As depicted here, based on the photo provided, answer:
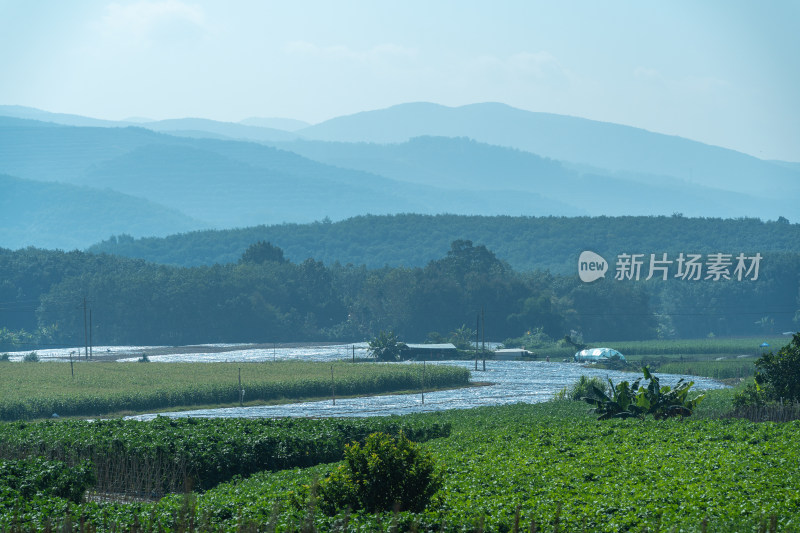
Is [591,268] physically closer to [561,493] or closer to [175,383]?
[175,383]

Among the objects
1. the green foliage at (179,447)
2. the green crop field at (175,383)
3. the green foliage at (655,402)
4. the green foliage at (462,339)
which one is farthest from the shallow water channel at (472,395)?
the green foliage at (179,447)

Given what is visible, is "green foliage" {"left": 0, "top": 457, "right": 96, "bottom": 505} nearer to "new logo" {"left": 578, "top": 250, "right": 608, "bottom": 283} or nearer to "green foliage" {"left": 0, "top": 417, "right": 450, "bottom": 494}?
"green foliage" {"left": 0, "top": 417, "right": 450, "bottom": 494}

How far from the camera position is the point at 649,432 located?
36.0 meters

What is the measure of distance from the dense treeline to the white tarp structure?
3664cm

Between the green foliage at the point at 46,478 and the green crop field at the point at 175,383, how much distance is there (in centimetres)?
4415

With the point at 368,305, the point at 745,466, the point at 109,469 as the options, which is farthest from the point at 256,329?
the point at 745,466

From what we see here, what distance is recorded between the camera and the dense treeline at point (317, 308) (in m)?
177

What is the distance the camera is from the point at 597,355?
4993 inches

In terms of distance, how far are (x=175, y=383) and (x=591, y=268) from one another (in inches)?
4813

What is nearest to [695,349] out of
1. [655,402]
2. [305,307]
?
[305,307]

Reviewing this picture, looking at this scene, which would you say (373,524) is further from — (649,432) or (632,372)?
(632,372)

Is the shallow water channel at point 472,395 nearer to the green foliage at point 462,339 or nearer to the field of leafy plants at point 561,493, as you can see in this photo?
the green foliage at point 462,339

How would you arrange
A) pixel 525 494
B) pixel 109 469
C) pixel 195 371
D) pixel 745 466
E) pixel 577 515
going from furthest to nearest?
pixel 195 371 → pixel 109 469 → pixel 745 466 → pixel 525 494 → pixel 577 515

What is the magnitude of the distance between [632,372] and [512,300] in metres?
64.9
